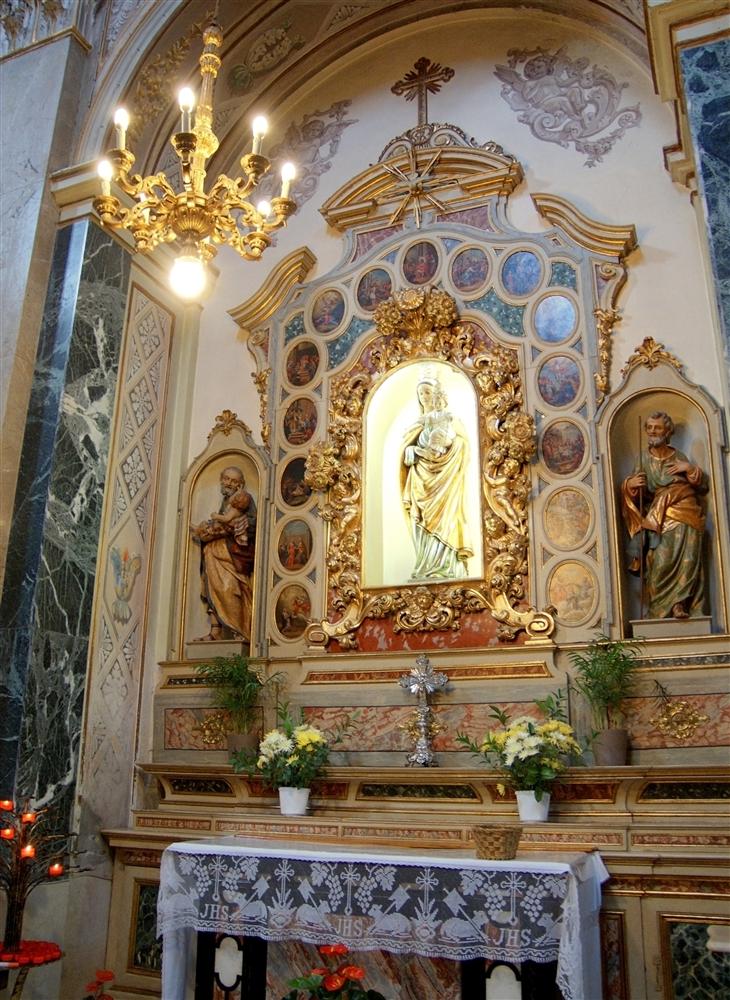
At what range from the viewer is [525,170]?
799 cm

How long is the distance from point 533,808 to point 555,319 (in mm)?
3663

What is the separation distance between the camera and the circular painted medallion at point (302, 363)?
8250mm

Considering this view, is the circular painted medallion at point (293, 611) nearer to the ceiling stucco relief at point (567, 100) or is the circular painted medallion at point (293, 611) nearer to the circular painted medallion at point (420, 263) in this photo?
the circular painted medallion at point (420, 263)

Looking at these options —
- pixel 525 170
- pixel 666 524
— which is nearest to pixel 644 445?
pixel 666 524

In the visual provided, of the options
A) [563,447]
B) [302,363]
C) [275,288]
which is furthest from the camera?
[275,288]

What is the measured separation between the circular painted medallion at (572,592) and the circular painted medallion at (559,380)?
129 centimetres

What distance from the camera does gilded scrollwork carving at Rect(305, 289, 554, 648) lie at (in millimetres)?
6965

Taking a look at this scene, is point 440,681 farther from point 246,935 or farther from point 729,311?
point 729,311

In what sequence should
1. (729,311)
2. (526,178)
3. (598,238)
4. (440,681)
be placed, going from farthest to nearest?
(526,178) < (598,238) < (440,681) < (729,311)

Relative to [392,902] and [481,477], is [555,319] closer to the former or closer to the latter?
[481,477]

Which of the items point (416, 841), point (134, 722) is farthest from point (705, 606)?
point (134, 722)

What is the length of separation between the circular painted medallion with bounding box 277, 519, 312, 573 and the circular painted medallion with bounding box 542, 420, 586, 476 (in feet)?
6.72

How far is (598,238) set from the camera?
729 cm

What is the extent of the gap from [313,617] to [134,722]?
5.57 feet
